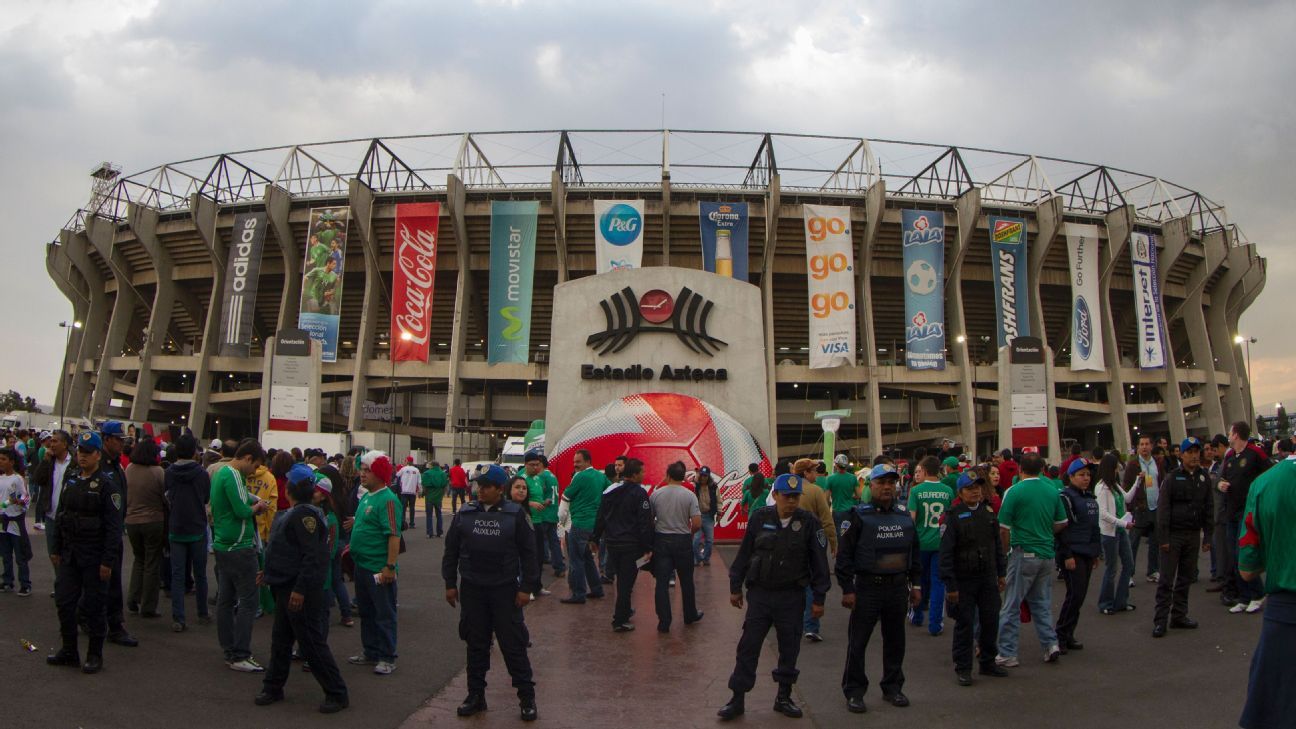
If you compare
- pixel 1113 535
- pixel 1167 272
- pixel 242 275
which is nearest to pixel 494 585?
pixel 1113 535

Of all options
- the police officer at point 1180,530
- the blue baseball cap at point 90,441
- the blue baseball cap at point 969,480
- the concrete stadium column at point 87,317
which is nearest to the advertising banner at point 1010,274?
the police officer at point 1180,530

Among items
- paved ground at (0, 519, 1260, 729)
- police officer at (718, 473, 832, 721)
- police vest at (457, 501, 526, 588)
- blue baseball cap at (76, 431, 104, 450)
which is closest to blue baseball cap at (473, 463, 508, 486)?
police vest at (457, 501, 526, 588)

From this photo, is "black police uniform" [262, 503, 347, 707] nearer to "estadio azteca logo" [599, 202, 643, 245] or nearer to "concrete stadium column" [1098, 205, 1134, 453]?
"estadio azteca logo" [599, 202, 643, 245]

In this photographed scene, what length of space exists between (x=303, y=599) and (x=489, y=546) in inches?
53.3

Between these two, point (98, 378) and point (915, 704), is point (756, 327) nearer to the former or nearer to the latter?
point (915, 704)

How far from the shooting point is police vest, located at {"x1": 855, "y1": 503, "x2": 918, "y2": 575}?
6180 millimetres

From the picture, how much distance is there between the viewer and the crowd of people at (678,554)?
19.6 ft

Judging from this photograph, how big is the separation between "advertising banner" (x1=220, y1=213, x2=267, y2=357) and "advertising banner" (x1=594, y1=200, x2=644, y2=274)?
646 inches

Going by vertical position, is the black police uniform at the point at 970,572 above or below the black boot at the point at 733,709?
above

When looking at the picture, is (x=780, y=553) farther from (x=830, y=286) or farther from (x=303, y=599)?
(x=830, y=286)

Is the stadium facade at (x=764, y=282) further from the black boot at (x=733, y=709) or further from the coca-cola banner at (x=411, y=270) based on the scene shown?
the black boot at (x=733, y=709)

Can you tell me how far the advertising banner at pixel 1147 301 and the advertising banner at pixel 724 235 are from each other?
761 inches

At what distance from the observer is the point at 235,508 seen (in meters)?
7.18

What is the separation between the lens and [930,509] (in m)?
8.64
